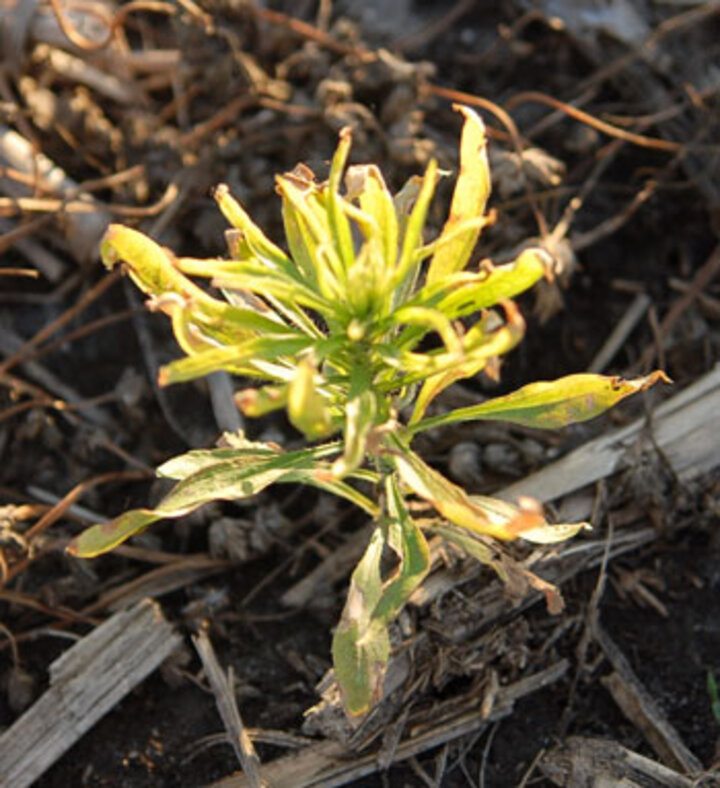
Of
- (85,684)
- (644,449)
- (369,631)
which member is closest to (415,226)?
(369,631)

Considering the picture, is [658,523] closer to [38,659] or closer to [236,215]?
[236,215]

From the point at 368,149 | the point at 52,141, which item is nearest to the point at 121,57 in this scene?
the point at 52,141

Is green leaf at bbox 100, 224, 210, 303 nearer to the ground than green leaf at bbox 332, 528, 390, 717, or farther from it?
farther from it

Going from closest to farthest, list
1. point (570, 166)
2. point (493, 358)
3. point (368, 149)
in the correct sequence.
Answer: point (493, 358) < point (368, 149) < point (570, 166)

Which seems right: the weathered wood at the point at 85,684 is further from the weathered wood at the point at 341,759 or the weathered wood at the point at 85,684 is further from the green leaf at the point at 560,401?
the green leaf at the point at 560,401

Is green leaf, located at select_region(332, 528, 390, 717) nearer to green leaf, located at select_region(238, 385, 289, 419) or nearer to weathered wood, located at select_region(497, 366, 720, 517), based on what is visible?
green leaf, located at select_region(238, 385, 289, 419)

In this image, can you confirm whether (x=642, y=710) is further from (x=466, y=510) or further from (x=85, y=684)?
(x=85, y=684)

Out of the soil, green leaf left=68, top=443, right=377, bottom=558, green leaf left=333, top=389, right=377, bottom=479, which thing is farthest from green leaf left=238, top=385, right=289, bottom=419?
the soil
